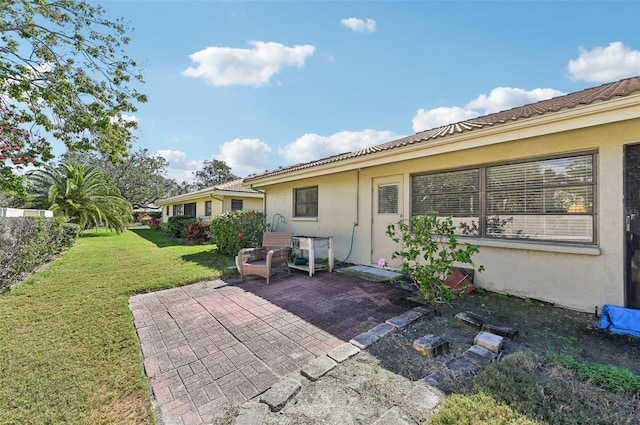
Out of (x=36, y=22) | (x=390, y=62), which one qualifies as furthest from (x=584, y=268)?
(x=36, y=22)

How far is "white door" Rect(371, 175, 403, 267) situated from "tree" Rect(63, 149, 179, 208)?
106 feet

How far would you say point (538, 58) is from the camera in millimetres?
7336

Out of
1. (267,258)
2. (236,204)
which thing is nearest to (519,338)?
(267,258)

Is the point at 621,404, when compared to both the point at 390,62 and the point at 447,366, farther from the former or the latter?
the point at 390,62

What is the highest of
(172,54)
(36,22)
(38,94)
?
(172,54)

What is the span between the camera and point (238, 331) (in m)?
3.74

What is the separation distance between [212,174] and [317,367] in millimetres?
53121

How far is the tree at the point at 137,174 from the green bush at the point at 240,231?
2764cm

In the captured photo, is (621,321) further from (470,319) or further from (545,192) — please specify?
(545,192)

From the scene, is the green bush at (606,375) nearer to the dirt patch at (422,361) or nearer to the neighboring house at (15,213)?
the dirt patch at (422,361)

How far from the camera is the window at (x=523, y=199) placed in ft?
14.1

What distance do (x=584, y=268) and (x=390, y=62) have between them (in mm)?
7310

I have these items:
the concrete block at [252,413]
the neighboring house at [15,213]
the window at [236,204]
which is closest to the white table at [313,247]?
the concrete block at [252,413]

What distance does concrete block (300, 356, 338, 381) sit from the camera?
2638 mm
